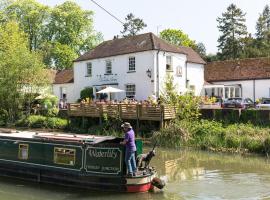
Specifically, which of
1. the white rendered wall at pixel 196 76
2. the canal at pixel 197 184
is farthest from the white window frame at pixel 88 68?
the canal at pixel 197 184

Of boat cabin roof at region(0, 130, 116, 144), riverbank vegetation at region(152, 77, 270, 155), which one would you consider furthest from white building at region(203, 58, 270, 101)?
boat cabin roof at region(0, 130, 116, 144)

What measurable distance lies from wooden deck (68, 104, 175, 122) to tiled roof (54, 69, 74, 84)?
1459 centimetres

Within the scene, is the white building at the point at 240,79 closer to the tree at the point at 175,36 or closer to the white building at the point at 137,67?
the white building at the point at 137,67

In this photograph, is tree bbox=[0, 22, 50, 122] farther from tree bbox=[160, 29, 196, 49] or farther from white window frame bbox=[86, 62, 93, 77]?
tree bbox=[160, 29, 196, 49]

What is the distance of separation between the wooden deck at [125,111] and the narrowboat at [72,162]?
1038 centimetres

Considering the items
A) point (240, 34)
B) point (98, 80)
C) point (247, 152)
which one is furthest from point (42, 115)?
point (240, 34)

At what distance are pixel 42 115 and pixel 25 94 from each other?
6.70ft

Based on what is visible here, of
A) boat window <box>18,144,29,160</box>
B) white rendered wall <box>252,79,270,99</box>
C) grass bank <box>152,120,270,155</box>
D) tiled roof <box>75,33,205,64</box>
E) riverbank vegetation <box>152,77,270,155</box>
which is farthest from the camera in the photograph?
white rendered wall <box>252,79,270,99</box>

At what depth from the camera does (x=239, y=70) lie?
42.0m

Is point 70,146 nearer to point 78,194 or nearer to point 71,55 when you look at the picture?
point 78,194

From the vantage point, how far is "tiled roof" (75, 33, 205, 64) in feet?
115

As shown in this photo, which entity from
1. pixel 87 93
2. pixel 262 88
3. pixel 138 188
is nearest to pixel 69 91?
pixel 87 93

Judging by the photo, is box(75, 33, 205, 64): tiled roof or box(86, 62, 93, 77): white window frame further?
box(86, 62, 93, 77): white window frame

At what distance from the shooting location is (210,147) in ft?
71.6
